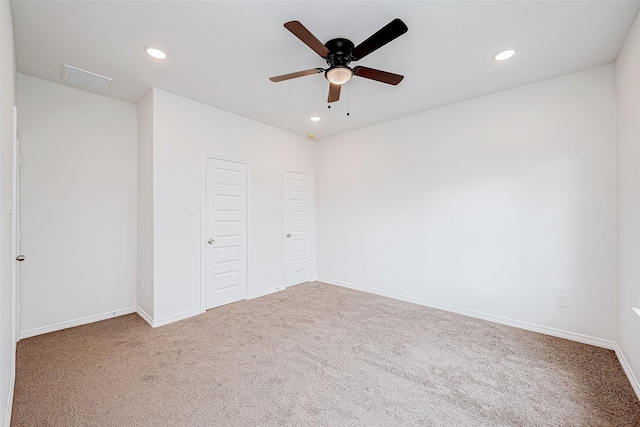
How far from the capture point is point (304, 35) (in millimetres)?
1857

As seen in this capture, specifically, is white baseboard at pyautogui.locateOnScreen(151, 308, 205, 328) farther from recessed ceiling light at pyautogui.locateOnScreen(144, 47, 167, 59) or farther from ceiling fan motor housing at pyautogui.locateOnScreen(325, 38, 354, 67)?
ceiling fan motor housing at pyautogui.locateOnScreen(325, 38, 354, 67)

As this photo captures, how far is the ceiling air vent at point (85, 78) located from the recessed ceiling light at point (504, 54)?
12.7 ft

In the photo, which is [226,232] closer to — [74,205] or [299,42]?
[74,205]

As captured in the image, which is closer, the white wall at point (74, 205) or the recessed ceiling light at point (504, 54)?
the recessed ceiling light at point (504, 54)

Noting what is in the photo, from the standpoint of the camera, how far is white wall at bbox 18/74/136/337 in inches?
115

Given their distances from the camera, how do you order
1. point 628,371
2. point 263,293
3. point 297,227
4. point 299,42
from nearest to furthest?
point 628,371 < point 299,42 < point 263,293 < point 297,227

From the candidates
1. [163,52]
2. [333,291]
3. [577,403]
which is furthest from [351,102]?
[577,403]

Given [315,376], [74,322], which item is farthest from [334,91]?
[74,322]

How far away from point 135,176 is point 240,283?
6.55ft

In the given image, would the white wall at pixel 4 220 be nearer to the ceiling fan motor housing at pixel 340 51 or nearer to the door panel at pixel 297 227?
the ceiling fan motor housing at pixel 340 51

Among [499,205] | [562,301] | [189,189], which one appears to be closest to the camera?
[562,301]

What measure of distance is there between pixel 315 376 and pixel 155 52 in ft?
10.2

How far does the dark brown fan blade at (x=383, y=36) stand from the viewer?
5.65 ft

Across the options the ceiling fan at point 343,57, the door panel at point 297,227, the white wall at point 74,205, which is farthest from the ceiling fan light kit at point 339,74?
the white wall at point 74,205
